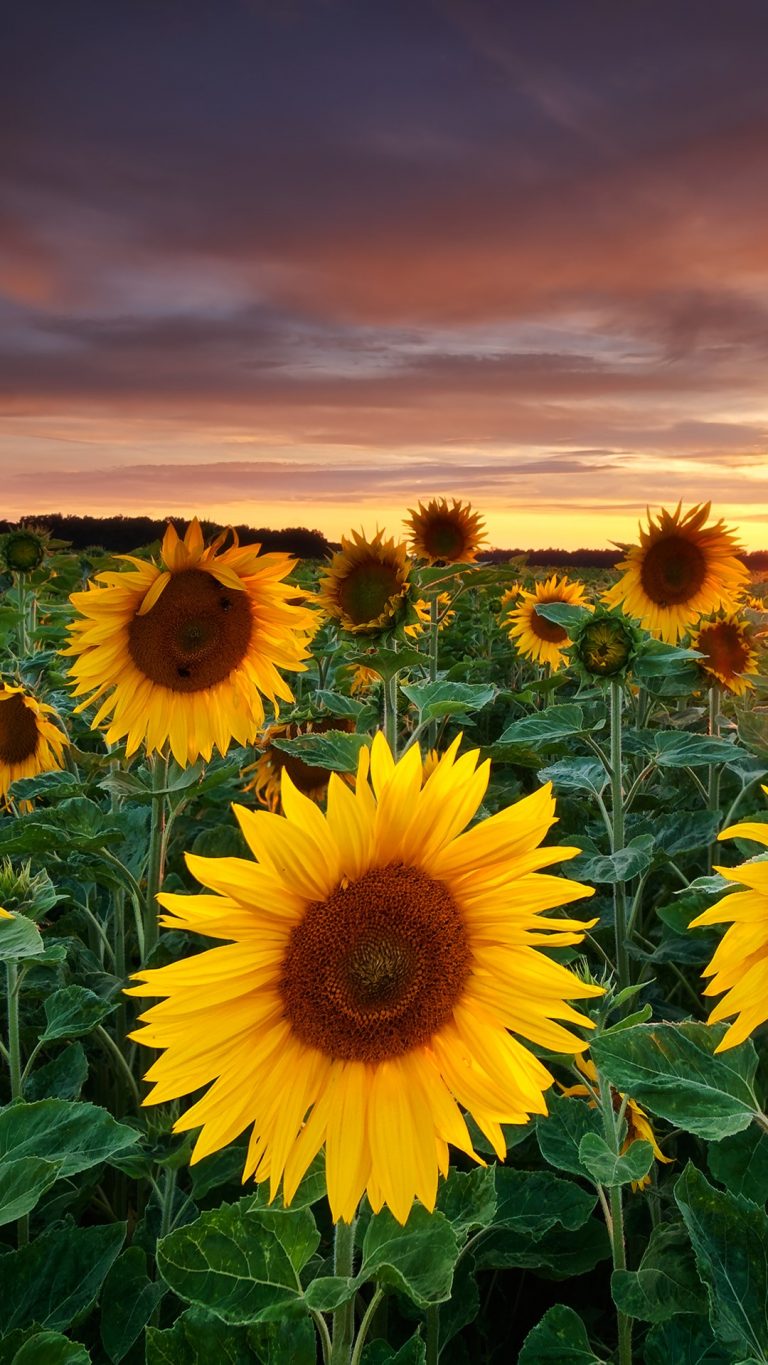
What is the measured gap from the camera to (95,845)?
2725 mm

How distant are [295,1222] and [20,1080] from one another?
3.13ft

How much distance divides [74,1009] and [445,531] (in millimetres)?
4696

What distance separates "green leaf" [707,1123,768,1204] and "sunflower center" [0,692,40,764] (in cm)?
279

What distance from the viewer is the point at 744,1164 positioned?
1.86 meters

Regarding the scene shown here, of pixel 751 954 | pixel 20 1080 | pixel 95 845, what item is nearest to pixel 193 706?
pixel 95 845

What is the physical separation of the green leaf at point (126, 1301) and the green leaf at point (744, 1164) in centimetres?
105

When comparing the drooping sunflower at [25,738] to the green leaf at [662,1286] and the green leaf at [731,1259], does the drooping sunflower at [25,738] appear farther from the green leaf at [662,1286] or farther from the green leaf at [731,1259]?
the green leaf at [731,1259]

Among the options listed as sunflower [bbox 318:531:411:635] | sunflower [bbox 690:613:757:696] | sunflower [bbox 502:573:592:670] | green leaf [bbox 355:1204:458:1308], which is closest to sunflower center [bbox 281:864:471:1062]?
green leaf [bbox 355:1204:458:1308]

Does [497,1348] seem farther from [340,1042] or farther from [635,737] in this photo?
[635,737]

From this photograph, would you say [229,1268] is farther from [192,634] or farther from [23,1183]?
[192,634]

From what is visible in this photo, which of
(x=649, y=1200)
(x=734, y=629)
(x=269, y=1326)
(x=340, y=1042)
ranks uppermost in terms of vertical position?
(x=734, y=629)

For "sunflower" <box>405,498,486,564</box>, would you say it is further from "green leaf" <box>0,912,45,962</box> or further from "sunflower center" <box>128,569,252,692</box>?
"green leaf" <box>0,912,45,962</box>

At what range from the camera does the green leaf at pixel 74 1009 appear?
7.31 feet

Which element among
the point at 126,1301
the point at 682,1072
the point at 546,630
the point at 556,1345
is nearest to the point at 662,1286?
the point at 556,1345
